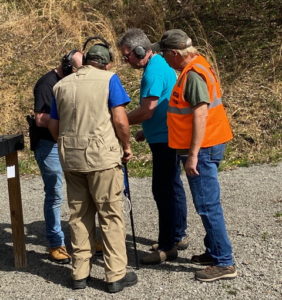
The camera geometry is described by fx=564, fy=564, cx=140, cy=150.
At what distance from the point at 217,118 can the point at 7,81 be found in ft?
29.5

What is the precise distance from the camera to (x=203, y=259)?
5023 millimetres

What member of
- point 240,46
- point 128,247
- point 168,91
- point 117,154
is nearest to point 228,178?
point 128,247

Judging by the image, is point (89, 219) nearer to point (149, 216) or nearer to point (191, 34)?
point (149, 216)

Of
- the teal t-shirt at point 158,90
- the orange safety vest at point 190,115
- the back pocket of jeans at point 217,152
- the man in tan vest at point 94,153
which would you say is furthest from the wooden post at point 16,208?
the back pocket of jeans at point 217,152

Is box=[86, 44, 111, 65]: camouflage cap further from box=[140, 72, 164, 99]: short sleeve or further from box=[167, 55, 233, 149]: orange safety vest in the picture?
box=[167, 55, 233, 149]: orange safety vest

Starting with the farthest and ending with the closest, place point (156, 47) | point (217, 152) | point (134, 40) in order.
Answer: point (156, 47) < point (134, 40) < point (217, 152)

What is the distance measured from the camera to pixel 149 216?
6492 mm

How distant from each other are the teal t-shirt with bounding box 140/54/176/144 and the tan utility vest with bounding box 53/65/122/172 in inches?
20.1

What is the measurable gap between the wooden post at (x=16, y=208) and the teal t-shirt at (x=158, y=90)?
4.04 ft

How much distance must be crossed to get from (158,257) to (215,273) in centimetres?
66

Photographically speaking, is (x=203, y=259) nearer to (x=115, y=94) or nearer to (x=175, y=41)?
(x=115, y=94)

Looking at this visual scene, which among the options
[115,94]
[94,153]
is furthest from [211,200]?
[115,94]

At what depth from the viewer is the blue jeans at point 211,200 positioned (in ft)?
14.7

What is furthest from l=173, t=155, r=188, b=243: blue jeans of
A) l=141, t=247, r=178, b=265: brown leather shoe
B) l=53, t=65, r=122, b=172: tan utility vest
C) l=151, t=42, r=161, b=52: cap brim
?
l=151, t=42, r=161, b=52: cap brim
